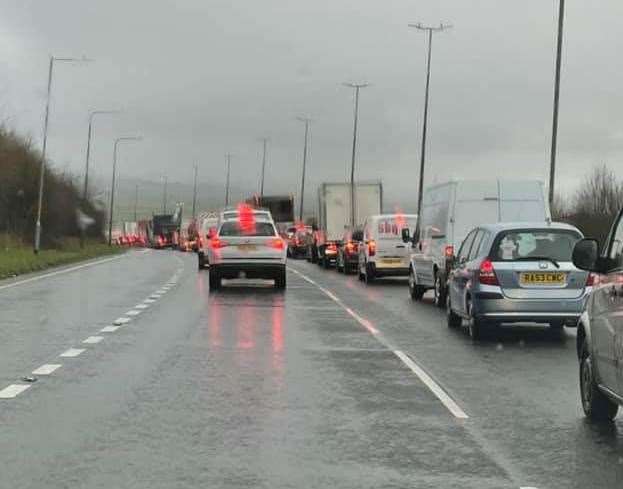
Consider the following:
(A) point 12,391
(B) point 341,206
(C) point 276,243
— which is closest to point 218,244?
(C) point 276,243

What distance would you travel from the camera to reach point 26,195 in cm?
6950

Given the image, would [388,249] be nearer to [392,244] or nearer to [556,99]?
[392,244]

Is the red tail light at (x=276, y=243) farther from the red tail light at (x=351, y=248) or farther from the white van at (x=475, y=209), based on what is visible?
the red tail light at (x=351, y=248)

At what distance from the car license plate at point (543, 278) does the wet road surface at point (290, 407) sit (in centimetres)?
80

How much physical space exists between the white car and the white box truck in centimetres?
1567

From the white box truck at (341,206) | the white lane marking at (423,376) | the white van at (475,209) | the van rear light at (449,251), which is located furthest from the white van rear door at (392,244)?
Answer: the white lane marking at (423,376)

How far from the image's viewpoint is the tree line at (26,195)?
6900 cm

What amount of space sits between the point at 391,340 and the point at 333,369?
338cm

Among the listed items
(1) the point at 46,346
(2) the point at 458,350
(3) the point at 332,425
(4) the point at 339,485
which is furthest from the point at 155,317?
(4) the point at 339,485

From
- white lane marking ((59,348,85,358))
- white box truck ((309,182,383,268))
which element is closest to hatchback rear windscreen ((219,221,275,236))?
white lane marking ((59,348,85,358))

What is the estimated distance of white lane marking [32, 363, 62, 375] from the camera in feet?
36.9

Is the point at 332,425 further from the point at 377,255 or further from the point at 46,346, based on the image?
the point at 377,255

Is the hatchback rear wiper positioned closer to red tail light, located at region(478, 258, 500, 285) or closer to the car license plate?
the car license plate

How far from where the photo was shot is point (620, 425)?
852 centimetres
